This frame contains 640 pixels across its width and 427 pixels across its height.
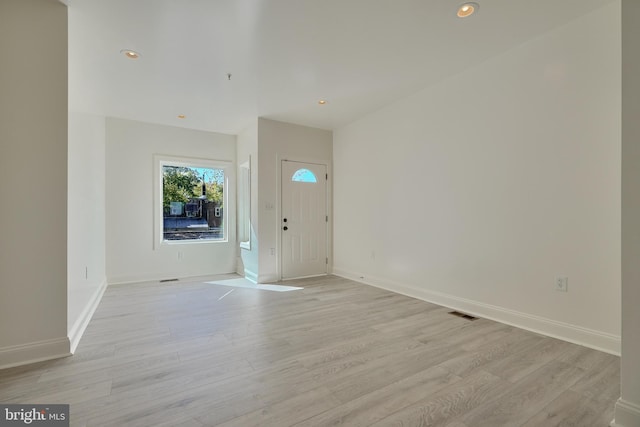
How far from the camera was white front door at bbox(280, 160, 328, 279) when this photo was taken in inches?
201

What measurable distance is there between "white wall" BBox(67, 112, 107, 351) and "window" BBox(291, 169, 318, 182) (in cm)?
286

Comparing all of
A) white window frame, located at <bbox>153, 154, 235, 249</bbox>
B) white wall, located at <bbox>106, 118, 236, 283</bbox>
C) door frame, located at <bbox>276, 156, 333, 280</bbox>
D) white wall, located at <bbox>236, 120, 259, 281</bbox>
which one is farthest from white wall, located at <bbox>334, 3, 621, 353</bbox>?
white wall, located at <bbox>106, 118, 236, 283</bbox>

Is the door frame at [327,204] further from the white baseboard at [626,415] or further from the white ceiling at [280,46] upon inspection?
the white baseboard at [626,415]

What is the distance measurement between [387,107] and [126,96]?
141 inches

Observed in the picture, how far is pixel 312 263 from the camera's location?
536 centimetres

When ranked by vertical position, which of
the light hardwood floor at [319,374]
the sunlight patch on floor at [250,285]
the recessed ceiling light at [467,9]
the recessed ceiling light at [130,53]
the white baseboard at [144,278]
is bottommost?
the light hardwood floor at [319,374]

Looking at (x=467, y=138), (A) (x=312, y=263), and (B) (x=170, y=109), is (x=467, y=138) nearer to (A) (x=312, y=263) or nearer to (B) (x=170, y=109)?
(A) (x=312, y=263)

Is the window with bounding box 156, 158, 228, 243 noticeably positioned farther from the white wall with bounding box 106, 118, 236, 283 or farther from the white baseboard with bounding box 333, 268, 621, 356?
the white baseboard with bounding box 333, 268, 621, 356

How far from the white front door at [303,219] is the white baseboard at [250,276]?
0.47m

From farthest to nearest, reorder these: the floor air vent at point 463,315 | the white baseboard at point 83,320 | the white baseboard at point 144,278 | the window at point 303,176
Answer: the window at point 303,176 < the white baseboard at point 144,278 < the floor air vent at point 463,315 < the white baseboard at point 83,320
